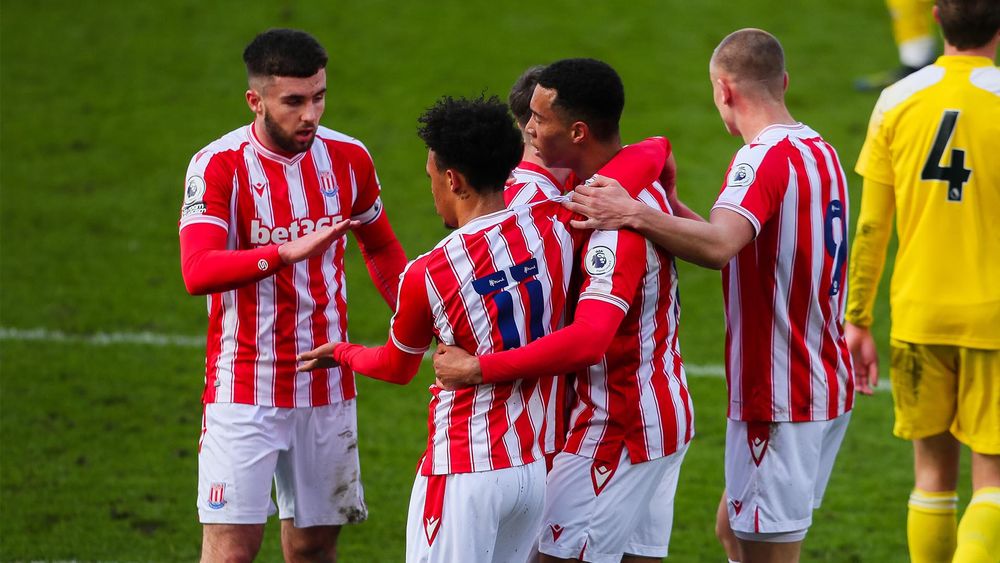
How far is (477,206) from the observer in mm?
3928

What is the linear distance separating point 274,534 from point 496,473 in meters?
3.05

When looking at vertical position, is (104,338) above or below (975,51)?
below

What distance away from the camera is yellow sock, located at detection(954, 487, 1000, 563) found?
4570mm

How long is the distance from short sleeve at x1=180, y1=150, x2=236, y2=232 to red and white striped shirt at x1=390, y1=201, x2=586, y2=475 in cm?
109

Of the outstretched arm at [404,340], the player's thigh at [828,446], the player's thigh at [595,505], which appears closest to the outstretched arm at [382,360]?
the outstretched arm at [404,340]

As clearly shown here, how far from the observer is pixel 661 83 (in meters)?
14.0

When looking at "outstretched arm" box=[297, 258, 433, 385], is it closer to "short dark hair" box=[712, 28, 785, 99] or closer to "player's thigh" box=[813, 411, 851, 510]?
"short dark hair" box=[712, 28, 785, 99]

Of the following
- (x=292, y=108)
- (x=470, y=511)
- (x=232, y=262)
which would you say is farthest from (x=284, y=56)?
(x=470, y=511)

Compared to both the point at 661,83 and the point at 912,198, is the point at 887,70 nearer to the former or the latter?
the point at 661,83

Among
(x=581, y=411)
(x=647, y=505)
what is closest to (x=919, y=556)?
(x=647, y=505)

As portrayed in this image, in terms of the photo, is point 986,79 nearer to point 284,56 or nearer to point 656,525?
point 656,525

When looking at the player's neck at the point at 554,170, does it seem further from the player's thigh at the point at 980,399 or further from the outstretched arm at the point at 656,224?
the player's thigh at the point at 980,399

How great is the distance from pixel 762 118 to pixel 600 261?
1.05 m

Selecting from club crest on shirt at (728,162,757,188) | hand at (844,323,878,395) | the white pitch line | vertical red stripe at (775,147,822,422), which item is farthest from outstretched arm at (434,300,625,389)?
the white pitch line
